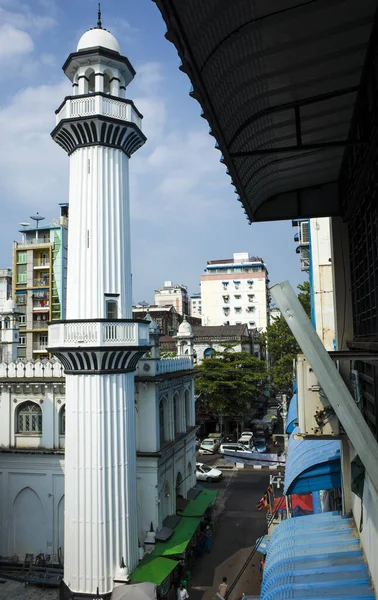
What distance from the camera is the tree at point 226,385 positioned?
1609 inches

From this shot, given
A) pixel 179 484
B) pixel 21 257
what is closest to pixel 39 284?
pixel 21 257

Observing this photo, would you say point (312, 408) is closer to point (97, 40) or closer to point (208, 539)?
point (97, 40)

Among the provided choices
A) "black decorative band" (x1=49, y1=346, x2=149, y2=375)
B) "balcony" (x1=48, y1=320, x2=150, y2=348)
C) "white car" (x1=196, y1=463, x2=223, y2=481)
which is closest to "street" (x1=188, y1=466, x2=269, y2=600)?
"white car" (x1=196, y1=463, x2=223, y2=481)

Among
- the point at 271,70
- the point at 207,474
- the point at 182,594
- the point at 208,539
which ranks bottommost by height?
the point at 207,474

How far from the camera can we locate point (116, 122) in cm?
1684

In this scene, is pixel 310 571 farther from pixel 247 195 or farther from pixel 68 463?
pixel 68 463

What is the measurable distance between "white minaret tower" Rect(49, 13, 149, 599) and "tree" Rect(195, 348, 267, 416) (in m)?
24.6

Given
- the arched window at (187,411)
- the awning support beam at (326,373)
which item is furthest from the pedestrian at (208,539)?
the awning support beam at (326,373)

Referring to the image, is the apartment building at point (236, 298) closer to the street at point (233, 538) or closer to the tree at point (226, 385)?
the tree at point (226, 385)

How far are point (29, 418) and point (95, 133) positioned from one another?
1216 centimetres

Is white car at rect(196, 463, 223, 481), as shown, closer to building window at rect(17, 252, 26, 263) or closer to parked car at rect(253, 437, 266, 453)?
parked car at rect(253, 437, 266, 453)

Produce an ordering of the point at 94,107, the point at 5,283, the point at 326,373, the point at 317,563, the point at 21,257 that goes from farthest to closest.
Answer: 1. the point at 5,283
2. the point at 21,257
3. the point at 94,107
4. the point at 317,563
5. the point at 326,373

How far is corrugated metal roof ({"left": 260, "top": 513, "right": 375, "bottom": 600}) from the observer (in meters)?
6.51

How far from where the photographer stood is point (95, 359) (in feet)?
52.3
